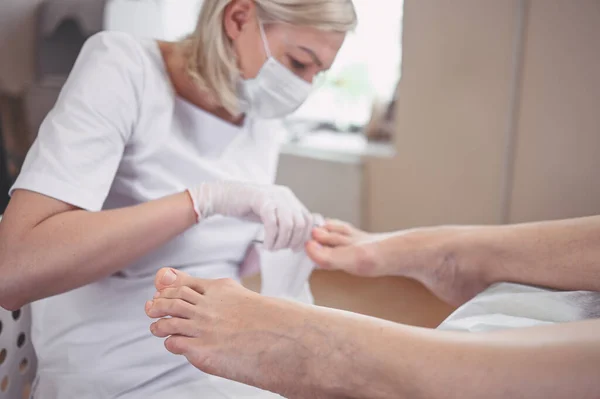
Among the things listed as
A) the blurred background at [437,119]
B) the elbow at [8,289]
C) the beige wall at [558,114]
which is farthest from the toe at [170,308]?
the beige wall at [558,114]

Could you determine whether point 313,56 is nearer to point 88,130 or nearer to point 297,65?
point 297,65

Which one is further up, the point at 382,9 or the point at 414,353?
the point at 382,9

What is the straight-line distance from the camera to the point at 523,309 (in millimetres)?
647

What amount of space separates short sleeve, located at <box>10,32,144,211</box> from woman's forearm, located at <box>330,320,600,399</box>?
1.12 feet

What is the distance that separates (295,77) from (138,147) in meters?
0.23

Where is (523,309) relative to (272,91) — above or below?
below

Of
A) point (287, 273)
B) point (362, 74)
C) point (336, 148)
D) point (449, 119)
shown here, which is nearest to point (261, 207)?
point (287, 273)

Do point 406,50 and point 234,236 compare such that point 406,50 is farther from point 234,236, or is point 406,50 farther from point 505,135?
point 234,236

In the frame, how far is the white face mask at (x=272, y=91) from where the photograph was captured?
776mm

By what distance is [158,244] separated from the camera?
0.68 m

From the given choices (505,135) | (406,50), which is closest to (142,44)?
(406,50)

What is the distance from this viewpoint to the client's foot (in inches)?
20.5

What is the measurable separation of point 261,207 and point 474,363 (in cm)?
37

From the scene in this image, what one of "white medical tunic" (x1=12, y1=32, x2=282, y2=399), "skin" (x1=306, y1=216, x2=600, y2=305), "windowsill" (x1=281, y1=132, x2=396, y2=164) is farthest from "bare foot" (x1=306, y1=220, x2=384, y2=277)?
"windowsill" (x1=281, y1=132, x2=396, y2=164)
